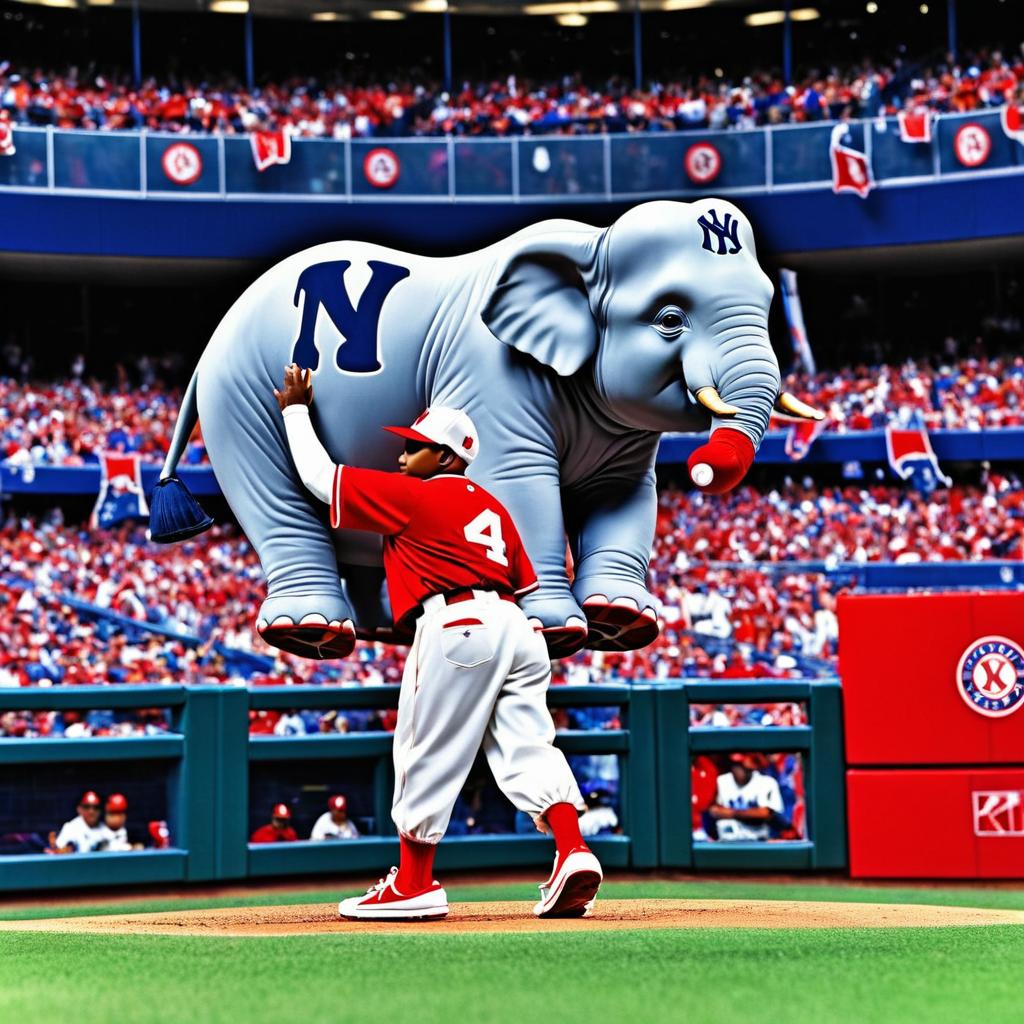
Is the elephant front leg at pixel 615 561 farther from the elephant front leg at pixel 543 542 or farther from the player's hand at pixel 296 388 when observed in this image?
the player's hand at pixel 296 388

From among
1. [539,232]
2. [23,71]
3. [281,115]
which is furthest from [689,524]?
[539,232]

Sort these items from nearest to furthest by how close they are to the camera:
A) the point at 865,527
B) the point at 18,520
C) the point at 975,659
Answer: the point at 975,659 → the point at 865,527 → the point at 18,520

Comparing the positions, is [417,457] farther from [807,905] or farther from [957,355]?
[957,355]

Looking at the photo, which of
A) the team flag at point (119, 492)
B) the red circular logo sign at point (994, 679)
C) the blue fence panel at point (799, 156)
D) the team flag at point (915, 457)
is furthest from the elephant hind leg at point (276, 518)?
the blue fence panel at point (799, 156)

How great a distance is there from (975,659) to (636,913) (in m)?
2.42

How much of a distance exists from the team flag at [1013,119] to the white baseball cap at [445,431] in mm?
20407

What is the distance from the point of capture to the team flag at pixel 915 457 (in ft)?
76.1

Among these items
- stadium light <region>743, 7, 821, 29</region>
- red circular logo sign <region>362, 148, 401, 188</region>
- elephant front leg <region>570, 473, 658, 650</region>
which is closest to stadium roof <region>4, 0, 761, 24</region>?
stadium light <region>743, 7, 821, 29</region>

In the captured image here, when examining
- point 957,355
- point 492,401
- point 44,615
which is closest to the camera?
point 492,401

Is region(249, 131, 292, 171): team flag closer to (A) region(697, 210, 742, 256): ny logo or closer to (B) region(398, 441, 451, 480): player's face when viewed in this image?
(A) region(697, 210, 742, 256): ny logo

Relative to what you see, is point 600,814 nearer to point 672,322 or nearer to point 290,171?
point 672,322

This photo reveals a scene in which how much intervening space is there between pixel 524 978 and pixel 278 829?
3528mm

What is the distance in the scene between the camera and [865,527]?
847 inches

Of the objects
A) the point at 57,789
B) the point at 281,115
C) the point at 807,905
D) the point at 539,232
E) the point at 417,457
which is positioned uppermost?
the point at 281,115
